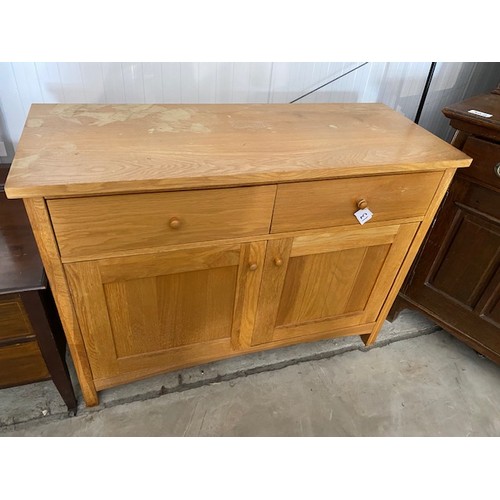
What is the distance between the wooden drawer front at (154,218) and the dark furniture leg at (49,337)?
0.18 m

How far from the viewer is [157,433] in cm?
121

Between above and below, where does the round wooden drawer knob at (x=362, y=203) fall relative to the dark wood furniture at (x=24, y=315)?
above

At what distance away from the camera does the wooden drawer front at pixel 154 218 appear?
0.81 metres

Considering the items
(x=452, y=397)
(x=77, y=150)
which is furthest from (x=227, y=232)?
(x=452, y=397)

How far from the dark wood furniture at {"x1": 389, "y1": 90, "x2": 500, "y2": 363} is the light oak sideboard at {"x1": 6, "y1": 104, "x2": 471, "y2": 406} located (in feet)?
0.46

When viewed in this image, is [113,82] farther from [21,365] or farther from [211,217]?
[21,365]

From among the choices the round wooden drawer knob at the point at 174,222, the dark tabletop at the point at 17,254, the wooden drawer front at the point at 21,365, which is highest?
the round wooden drawer knob at the point at 174,222

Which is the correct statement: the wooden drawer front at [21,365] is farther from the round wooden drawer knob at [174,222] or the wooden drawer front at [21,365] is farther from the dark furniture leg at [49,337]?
the round wooden drawer knob at [174,222]

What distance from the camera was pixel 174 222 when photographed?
0.86m

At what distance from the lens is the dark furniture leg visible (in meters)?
0.94

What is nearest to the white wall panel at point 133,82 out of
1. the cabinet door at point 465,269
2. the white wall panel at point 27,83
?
the white wall panel at point 27,83

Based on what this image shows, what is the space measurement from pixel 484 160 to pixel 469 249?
0.29m

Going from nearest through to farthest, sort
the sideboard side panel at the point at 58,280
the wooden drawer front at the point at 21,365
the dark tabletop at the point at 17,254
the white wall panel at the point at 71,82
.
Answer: the sideboard side panel at the point at 58,280 < the dark tabletop at the point at 17,254 < the wooden drawer front at the point at 21,365 < the white wall panel at the point at 71,82
